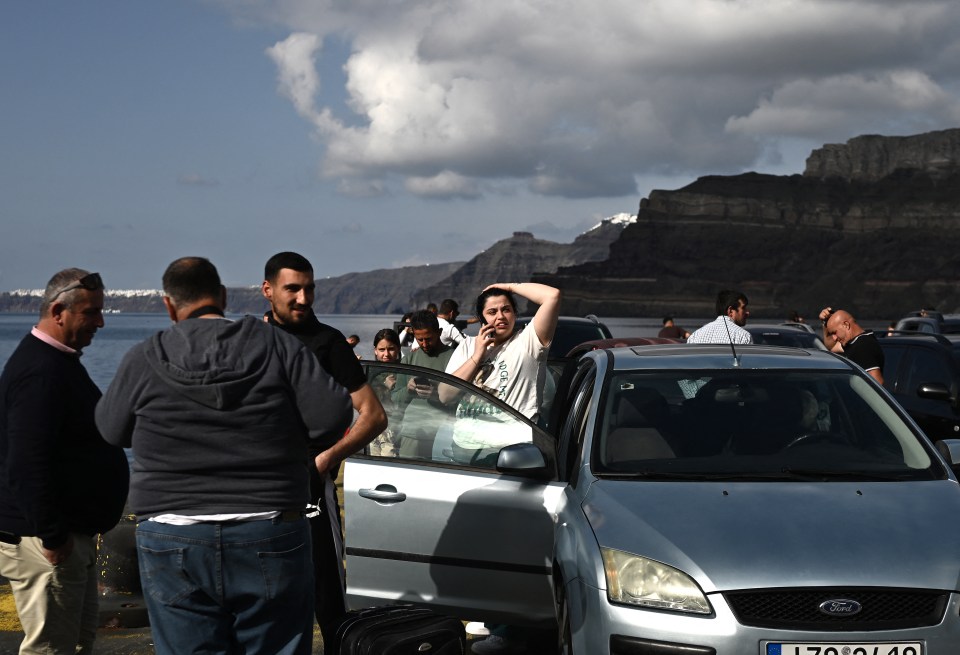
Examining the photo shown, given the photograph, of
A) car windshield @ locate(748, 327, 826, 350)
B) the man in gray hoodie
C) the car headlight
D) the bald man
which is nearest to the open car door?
the car headlight

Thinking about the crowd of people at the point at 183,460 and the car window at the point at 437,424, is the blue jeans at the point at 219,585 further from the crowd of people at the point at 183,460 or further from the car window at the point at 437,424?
the car window at the point at 437,424

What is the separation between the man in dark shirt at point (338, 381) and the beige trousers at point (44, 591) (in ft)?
2.80

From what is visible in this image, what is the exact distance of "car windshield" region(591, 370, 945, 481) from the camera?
4.45 meters

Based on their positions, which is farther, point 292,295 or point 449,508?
point 449,508

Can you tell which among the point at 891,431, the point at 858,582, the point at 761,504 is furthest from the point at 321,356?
the point at 891,431

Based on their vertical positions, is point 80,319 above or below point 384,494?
above

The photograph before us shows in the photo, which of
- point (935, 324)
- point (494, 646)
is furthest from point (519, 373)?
point (935, 324)

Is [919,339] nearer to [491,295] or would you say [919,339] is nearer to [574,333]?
[574,333]

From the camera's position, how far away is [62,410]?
12.2ft

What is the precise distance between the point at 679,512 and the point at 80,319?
221cm

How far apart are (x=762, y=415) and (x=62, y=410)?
2824 millimetres

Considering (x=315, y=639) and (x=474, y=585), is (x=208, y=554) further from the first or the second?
(x=315, y=639)

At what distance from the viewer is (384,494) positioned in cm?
495

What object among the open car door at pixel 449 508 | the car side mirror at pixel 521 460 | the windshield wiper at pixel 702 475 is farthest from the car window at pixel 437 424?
the windshield wiper at pixel 702 475
